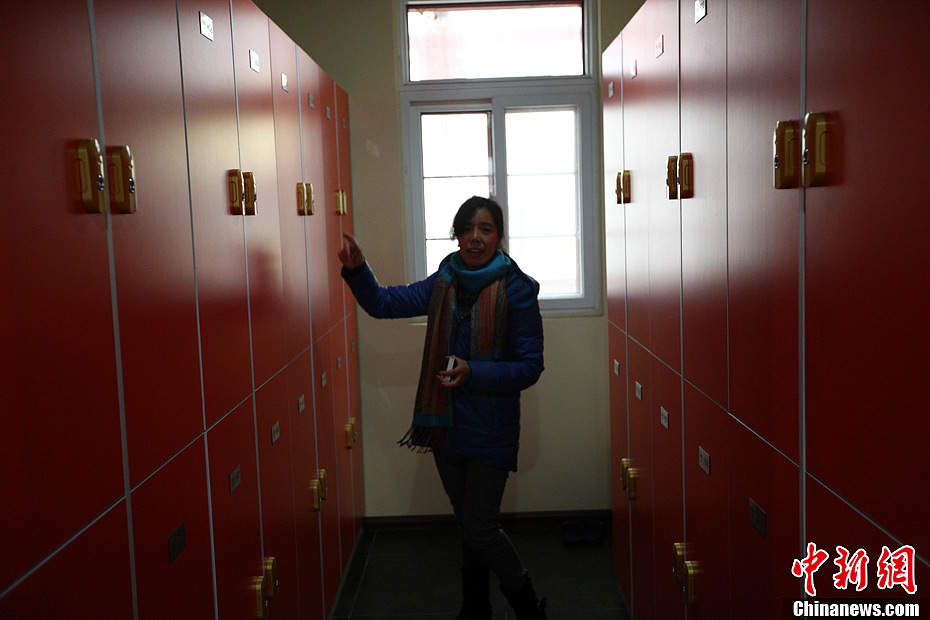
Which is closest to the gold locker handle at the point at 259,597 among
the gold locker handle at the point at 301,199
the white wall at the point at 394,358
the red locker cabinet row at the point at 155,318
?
the red locker cabinet row at the point at 155,318

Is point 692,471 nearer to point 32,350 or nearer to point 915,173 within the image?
point 915,173

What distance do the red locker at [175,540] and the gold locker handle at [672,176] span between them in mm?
1259

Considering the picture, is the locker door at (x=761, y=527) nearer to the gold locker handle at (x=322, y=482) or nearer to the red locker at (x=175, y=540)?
the red locker at (x=175, y=540)

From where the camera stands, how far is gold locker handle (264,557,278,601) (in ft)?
6.58

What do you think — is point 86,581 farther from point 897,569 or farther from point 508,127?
point 508,127

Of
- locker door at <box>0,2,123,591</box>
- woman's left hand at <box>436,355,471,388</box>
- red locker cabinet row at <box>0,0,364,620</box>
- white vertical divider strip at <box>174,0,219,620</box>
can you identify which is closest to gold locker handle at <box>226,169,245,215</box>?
red locker cabinet row at <box>0,0,364,620</box>

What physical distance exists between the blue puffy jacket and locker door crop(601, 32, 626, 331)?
36cm

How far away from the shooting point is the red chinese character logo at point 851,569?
3.33 feet

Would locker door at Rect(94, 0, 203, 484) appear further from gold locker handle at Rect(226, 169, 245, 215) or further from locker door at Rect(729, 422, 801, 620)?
locker door at Rect(729, 422, 801, 620)

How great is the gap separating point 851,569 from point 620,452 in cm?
186

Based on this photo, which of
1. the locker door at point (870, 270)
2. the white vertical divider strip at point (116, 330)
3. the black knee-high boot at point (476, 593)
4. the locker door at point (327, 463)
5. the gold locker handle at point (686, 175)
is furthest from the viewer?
the locker door at point (327, 463)

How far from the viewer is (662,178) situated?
2.04 metres

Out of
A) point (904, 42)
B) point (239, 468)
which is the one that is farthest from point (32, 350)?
point (904, 42)

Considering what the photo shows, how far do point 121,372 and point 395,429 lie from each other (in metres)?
2.80
